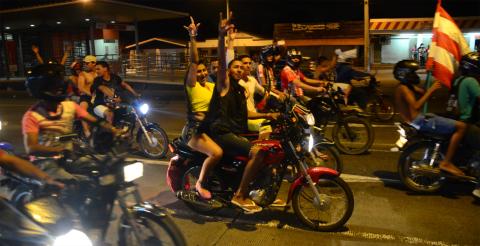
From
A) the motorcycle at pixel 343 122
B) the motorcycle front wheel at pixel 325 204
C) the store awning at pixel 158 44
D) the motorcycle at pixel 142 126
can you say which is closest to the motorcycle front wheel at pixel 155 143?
the motorcycle at pixel 142 126

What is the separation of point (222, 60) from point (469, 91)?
124 inches

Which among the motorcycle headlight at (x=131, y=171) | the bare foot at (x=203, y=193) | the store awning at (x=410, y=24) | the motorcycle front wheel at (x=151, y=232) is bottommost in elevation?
the bare foot at (x=203, y=193)

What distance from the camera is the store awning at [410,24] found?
27.7 meters

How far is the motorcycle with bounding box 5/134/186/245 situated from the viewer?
3504 mm

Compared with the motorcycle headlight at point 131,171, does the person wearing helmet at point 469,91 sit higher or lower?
higher

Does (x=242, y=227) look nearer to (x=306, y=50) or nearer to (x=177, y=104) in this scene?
(x=177, y=104)

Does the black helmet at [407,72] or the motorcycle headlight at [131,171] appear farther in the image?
the black helmet at [407,72]

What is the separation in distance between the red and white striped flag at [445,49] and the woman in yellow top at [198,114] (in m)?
3.12

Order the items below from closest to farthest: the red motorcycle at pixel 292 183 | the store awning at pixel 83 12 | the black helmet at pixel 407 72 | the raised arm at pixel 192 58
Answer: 1. the red motorcycle at pixel 292 183
2. the raised arm at pixel 192 58
3. the black helmet at pixel 407 72
4. the store awning at pixel 83 12

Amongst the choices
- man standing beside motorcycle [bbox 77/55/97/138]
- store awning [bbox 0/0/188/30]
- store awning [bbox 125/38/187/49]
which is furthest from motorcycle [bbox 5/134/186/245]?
store awning [bbox 125/38/187/49]

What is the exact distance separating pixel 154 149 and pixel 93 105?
1.42 m

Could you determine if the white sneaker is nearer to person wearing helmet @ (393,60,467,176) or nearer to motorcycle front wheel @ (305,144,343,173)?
person wearing helmet @ (393,60,467,176)

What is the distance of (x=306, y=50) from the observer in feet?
106

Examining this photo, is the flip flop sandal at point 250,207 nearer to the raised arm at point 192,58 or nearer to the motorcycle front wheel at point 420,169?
the raised arm at point 192,58
